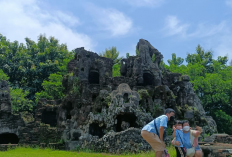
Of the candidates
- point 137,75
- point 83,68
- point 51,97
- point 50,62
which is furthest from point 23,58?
point 137,75

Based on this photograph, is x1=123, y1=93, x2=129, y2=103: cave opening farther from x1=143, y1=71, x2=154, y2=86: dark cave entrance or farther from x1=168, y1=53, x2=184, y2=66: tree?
x1=168, y1=53, x2=184, y2=66: tree

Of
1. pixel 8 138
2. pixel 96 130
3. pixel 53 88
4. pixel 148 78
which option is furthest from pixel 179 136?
pixel 53 88

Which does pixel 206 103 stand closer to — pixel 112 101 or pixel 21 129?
pixel 112 101

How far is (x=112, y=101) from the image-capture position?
1602 centimetres

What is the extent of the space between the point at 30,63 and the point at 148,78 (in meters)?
16.1

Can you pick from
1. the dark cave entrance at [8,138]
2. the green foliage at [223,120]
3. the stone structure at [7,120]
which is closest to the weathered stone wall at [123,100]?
the stone structure at [7,120]

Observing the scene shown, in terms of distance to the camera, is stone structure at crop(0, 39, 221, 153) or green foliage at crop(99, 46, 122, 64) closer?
stone structure at crop(0, 39, 221, 153)

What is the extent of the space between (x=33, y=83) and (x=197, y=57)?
2219cm

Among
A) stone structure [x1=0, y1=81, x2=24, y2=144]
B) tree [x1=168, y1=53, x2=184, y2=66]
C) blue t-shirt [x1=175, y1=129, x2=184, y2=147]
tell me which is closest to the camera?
blue t-shirt [x1=175, y1=129, x2=184, y2=147]

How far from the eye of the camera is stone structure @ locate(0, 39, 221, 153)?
1533 cm

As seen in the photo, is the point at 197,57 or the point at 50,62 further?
the point at 197,57

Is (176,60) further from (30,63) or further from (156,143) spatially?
(156,143)

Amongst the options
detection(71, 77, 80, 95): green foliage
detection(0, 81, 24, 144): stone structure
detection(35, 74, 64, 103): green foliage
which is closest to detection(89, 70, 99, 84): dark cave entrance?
detection(71, 77, 80, 95): green foliage

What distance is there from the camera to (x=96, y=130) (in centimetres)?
1694
